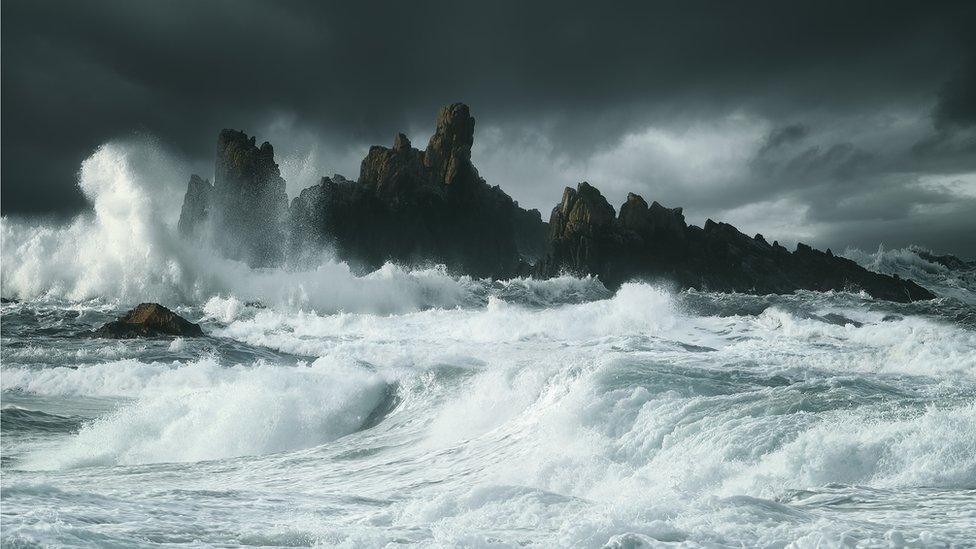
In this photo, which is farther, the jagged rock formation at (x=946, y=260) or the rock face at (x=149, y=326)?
the jagged rock formation at (x=946, y=260)

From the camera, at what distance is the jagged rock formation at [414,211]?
66688 millimetres

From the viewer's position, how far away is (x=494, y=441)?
34.6 feet

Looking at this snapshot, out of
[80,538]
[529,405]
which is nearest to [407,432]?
[529,405]

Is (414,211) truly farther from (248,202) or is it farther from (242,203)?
(242,203)

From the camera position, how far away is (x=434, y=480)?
369 inches

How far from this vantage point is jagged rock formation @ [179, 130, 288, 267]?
63.7m

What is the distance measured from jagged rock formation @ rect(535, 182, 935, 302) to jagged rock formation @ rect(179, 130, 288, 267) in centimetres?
2622

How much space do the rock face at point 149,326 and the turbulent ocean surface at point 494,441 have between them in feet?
4.03

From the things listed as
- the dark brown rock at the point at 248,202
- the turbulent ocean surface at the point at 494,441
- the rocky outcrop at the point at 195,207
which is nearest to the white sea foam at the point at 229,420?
the turbulent ocean surface at the point at 494,441

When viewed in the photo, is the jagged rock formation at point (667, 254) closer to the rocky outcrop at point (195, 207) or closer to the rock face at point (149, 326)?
the rocky outcrop at point (195, 207)

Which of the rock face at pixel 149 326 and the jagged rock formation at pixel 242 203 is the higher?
the jagged rock formation at pixel 242 203

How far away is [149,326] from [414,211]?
45.9 meters

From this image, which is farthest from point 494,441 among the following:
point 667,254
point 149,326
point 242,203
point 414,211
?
point 242,203

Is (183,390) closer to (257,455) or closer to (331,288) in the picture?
(257,455)
